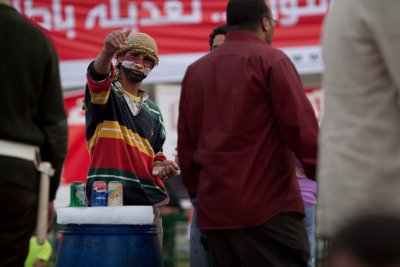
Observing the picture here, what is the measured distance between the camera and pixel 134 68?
6.61 m

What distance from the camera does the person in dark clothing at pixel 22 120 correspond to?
454 centimetres

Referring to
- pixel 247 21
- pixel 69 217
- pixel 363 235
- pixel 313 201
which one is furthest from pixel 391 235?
pixel 313 201

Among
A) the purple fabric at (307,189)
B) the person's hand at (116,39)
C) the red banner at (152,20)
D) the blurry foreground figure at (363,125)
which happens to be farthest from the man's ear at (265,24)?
the red banner at (152,20)

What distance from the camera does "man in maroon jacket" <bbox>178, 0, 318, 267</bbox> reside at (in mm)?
4844

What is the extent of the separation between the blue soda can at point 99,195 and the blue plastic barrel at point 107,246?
15cm

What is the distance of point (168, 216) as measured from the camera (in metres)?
13.5

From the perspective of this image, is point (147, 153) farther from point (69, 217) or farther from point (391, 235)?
point (391, 235)

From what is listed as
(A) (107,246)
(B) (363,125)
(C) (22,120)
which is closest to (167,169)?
(A) (107,246)

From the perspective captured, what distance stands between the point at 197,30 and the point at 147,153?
5667 mm

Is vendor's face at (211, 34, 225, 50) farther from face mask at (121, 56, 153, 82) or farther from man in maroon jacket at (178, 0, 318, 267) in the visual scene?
man in maroon jacket at (178, 0, 318, 267)

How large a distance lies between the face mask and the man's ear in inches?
62.2

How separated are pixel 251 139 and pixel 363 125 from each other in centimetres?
122

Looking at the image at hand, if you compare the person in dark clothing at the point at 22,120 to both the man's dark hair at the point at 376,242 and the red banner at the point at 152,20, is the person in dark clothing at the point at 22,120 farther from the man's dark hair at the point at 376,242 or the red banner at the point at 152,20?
the red banner at the point at 152,20

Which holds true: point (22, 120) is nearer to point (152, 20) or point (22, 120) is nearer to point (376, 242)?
point (376, 242)
